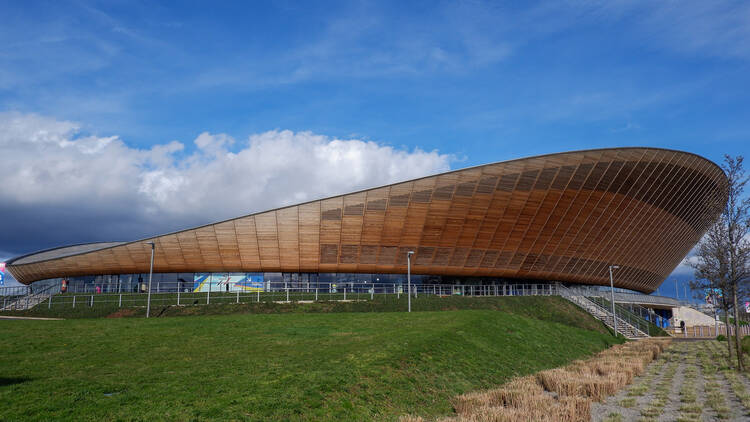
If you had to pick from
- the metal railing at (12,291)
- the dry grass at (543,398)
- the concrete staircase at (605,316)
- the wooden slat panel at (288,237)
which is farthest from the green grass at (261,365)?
the metal railing at (12,291)

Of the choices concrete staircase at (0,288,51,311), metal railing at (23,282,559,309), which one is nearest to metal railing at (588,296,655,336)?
metal railing at (23,282,559,309)

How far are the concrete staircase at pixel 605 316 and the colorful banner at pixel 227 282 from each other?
28.3 meters

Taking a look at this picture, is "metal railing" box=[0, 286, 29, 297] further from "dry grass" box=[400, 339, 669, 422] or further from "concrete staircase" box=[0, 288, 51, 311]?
"dry grass" box=[400, 339, 669, 422]

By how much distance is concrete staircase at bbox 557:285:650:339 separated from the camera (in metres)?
40.8

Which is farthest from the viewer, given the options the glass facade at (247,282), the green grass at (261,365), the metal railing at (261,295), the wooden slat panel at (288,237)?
the glass facade at (247,282)

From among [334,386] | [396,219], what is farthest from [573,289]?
[334,386]

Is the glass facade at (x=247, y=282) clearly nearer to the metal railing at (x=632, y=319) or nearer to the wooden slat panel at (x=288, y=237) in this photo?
the wooden slat panel at (x=288, y=237)

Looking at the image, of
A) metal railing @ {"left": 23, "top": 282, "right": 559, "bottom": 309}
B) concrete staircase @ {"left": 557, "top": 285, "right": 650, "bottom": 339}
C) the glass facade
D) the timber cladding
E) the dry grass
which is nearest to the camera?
the dry grass

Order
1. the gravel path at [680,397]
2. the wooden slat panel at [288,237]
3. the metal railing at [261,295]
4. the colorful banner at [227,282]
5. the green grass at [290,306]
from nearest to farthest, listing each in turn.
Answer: the gravel path at [680,397], the green grass at [290,306], the metal railing at [261,295], the wooden slat panel at [288,237], the colorful banner at [227,282]

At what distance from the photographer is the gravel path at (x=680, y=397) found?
37.7 feet

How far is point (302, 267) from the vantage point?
4522 centimetres

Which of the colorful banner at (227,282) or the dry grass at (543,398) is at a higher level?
the colorful banner at (227,282)

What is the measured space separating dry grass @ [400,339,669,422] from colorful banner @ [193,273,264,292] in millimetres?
33241

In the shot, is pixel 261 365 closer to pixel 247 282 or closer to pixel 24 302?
pixel 247 282
